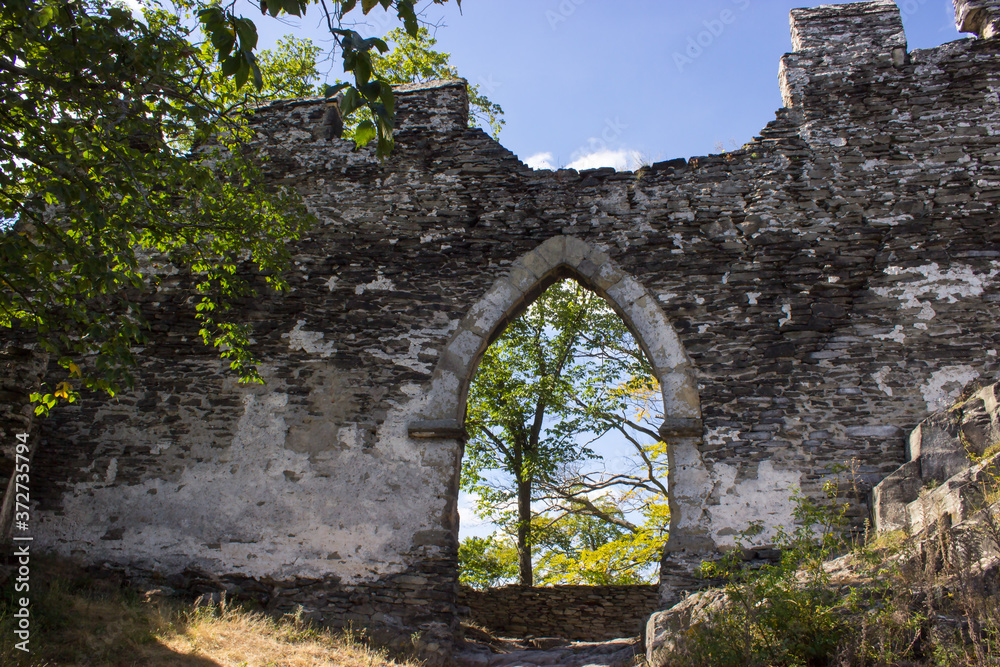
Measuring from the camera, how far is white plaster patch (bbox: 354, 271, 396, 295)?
672 cm

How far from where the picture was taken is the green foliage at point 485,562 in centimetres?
1196

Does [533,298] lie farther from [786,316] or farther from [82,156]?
[82,156]

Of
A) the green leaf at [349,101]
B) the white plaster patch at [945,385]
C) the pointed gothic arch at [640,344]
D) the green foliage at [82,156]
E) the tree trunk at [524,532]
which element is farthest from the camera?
the tree trunk at [524,532]

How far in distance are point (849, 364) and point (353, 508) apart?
4311 millimetres

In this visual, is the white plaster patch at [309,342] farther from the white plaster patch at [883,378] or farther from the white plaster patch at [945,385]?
the white plaster patch at [945,385]

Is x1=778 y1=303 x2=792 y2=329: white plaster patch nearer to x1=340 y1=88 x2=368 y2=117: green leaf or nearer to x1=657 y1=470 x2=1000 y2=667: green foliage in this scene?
x1=657 y1=470 x2=1000 y2=667: green foliage

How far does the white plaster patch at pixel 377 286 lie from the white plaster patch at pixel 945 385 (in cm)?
468

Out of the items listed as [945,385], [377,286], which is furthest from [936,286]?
[377,286]

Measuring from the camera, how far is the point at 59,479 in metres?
6.22

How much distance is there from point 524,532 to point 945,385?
25.7 feet

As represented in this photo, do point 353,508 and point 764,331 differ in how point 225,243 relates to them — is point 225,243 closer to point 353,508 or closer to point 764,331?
point 353,508

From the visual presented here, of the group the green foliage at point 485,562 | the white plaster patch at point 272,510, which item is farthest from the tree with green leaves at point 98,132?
the green foliage at point 485,562

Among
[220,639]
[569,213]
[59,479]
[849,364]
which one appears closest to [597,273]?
[569,213]

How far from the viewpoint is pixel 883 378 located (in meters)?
5.79
